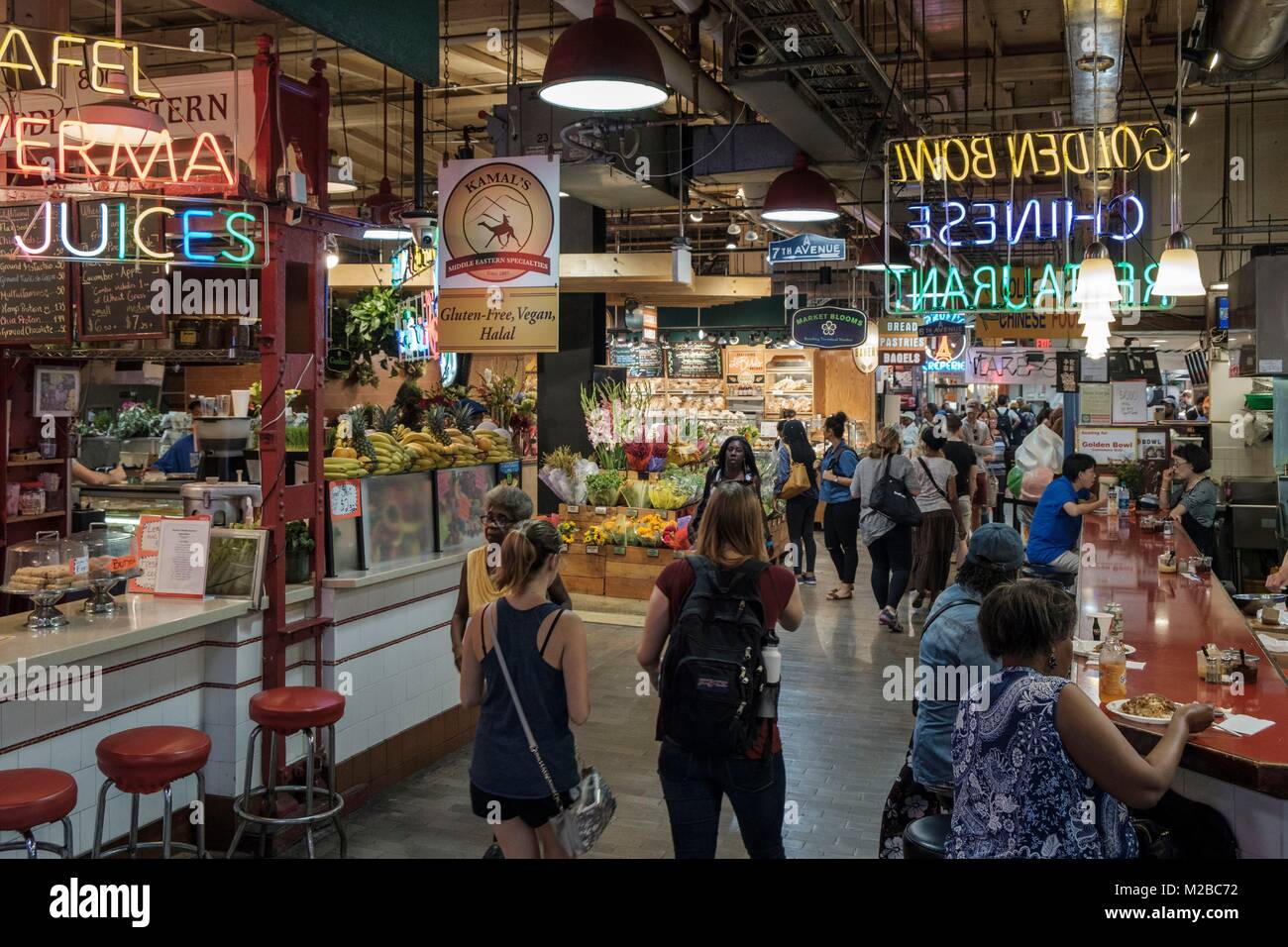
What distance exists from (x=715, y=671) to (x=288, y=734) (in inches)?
84.5

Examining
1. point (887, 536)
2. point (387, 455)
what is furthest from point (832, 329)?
point (387, 455)

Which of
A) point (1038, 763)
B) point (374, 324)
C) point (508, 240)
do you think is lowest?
point (1038, 763)

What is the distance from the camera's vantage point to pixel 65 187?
497cm

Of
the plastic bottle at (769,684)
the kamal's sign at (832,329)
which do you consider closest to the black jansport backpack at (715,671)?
the plastic bottle at (769,684)

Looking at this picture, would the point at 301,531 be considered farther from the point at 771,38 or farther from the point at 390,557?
the point at 771,38

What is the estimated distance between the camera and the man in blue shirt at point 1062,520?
8.30 meters

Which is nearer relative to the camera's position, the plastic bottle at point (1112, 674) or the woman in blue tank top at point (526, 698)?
the woman in blue tank top at point (526, 698)

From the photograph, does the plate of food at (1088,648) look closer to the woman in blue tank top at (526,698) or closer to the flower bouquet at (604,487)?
the woman in blue tank top at (526,698)

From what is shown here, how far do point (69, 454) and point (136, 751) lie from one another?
16.7 feet

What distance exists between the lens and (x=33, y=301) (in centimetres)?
627

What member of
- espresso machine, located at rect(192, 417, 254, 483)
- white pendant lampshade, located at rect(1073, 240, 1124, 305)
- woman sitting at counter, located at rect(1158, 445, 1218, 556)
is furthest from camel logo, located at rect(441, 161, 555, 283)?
woman sitting at counter, located at rect(1158, 445, 1218, 556)

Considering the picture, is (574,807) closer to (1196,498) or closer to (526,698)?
(526,698)

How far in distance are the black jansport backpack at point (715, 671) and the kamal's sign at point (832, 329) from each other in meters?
12.9
